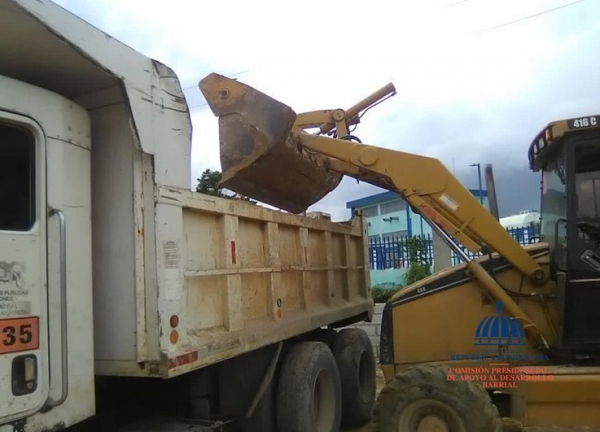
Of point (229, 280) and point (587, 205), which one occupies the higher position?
point (587, 205)

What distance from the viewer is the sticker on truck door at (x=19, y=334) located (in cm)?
264

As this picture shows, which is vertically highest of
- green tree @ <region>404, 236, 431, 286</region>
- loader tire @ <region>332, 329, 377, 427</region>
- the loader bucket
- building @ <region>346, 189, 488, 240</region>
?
building @ <region>346, 189, 488, 240</region>

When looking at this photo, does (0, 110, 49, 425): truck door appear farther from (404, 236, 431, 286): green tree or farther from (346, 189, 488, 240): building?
(346, 189, 488, 240): building

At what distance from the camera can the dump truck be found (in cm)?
284

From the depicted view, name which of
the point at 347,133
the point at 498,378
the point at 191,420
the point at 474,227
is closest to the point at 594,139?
the point at 474,227

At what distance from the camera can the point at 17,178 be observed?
9.51 ft

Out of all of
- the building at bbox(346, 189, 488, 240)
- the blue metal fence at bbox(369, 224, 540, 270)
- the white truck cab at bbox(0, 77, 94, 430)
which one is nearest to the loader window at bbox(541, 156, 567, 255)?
the white truck cab at bbox(0, 77, 94, 430)

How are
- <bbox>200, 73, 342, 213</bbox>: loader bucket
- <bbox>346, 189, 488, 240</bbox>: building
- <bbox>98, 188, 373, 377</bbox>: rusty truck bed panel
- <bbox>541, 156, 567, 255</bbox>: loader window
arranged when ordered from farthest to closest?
<bbox>346, 189, 488, 240</bbox>: building → <bbox>200, 73, 342, 213</bbox>: loader bucket → <bbox>541, 156, 567, 255</bbox>: loader window → <bbox>98, 188, 373, 377</bbox>: rusty truck bed panel

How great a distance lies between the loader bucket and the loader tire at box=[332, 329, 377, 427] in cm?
215

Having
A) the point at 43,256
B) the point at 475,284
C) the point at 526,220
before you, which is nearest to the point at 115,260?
the point at 43,256

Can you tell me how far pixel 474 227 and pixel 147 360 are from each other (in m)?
3.05

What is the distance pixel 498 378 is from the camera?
4.99 m

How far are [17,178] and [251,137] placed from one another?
2.41 m

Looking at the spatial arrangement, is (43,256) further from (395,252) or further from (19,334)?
(395,252)
